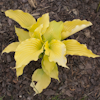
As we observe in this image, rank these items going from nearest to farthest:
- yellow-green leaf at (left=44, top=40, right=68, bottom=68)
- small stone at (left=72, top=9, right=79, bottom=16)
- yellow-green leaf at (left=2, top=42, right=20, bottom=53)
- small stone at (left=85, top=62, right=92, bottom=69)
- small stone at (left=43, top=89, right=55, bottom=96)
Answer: yellow-green leaf at (left=44, top=40, right=68, bottom=68) < yellow-green leaf at (left=2, top=42, right=20, bottom=53) < small stone at (left=43, top=89, right=55, bottom=96) < small stone at (left=85, top=62, right=92, bottom=69) < small stone at (left=72, top=9, right=79, bottom=16)

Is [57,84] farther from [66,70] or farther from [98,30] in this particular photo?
[98,30]

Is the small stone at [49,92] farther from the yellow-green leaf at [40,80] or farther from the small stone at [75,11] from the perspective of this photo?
the small stone at [75,11]

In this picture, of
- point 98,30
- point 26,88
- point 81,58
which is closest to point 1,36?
point 26,88

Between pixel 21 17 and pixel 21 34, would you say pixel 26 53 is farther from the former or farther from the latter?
pixel 21 17

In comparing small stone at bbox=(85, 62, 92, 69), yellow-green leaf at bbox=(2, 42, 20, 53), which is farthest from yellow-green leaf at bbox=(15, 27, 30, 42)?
small stone at bbox=(85, 62, 92, 69)

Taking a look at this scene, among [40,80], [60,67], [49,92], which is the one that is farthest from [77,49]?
[49,92]

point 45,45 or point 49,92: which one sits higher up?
point 45,45

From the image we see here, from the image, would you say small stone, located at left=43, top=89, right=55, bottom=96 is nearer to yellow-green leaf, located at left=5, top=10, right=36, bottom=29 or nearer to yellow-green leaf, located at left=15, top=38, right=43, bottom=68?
yellow-green leaf, located at left=15, top=38, right=43, bottom=68
